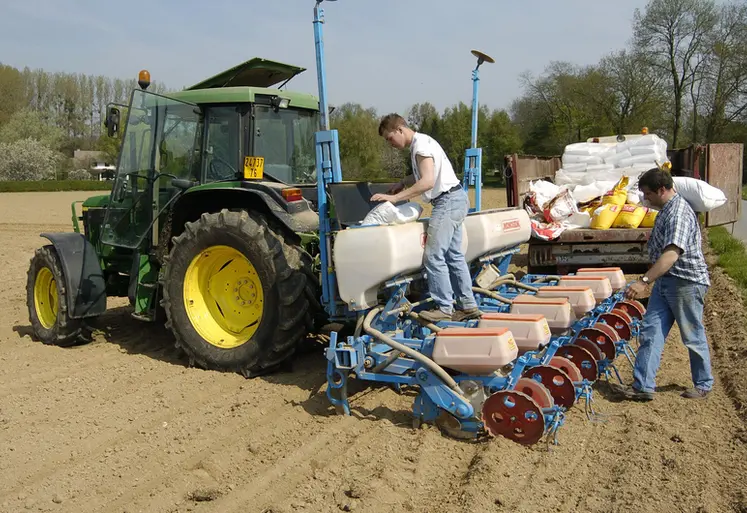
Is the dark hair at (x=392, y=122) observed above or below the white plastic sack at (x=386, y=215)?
above

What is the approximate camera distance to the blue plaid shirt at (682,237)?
4668 millimetres

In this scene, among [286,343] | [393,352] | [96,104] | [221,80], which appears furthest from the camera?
[96,104]

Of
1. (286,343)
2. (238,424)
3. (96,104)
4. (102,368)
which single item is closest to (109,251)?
(102,368)

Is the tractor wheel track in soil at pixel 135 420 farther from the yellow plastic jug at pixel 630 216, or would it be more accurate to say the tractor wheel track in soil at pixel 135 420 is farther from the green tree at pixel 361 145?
the green tree at pixel 361 145

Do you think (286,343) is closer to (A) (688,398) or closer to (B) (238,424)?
(B) (238,424)

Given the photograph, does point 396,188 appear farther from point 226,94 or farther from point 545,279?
point 545,279

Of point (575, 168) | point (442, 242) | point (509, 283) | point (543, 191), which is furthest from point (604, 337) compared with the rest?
point (575, 168)

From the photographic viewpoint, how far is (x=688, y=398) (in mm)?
4797

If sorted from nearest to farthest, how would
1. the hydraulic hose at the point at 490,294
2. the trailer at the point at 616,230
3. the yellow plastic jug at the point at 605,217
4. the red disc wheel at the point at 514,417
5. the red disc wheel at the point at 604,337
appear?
the red disc wheel at the point at 514,417
the red disc wheel at the point at 604,337
the hydraulic hose at the point at 490,294
the trailer at the point at 616,230
the yellow plastic jug at the point at 605,217

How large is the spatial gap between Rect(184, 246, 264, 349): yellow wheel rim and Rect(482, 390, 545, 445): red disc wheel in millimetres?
2274

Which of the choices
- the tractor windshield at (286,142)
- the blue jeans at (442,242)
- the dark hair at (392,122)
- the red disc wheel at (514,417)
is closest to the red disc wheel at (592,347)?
the blue jeans at (442,242)

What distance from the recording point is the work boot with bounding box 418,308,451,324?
15.2ft

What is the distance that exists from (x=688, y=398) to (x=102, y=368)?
4571 mm

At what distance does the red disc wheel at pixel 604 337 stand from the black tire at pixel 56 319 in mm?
4529
